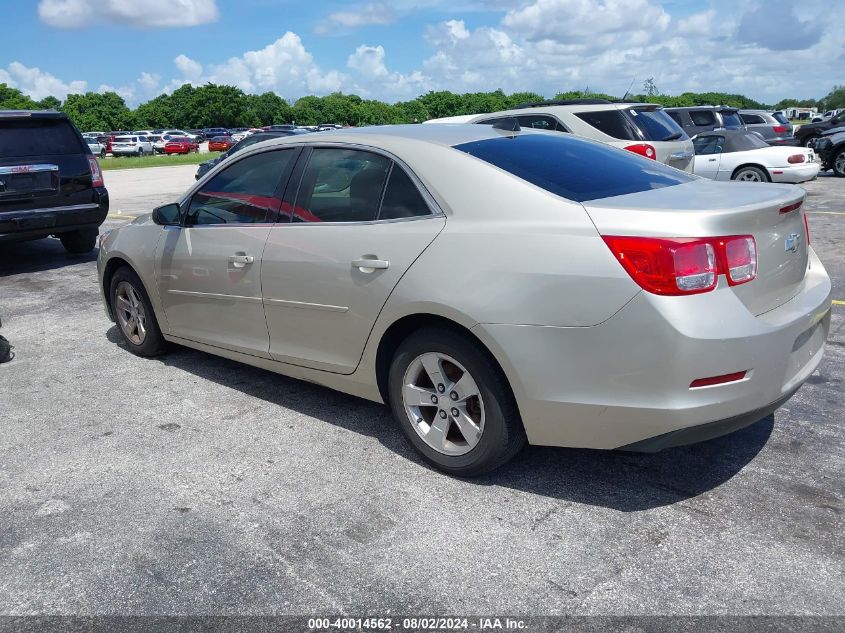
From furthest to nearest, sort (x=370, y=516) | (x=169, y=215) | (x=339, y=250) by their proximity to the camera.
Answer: (x=169, y=215) → (x=339, y=250) → (x=370, y=516)

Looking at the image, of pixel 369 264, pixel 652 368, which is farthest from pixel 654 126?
pixel 652 368

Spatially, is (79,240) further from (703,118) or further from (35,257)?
(703,118)

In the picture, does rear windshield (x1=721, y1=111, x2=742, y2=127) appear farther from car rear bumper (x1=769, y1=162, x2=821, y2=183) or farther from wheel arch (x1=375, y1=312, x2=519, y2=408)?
wheel arch (x1=375, y1=312, x2=519, y2=408)

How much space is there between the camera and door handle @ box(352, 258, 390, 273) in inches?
145

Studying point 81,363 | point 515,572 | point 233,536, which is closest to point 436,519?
point 515,572

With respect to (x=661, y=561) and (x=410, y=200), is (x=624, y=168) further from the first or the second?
(x=661, y=561)

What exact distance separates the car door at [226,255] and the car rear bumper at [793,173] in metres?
13.0

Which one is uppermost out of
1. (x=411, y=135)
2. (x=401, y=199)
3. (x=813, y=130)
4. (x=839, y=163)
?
(x=411, y=135)

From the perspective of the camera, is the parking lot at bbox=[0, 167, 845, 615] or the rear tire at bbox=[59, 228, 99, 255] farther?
the rear tire at bbox=[59, 228, 99, 255]

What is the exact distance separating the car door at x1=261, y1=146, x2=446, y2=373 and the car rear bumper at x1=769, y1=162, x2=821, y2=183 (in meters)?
13.1

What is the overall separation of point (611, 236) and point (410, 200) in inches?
43.1

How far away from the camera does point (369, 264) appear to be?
374 cm

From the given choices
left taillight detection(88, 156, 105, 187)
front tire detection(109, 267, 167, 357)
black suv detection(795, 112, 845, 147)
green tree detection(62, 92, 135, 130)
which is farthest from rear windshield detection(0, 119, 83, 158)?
green tree detection(62, 92, 135, 130)

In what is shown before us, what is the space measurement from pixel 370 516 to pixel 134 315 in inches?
122
